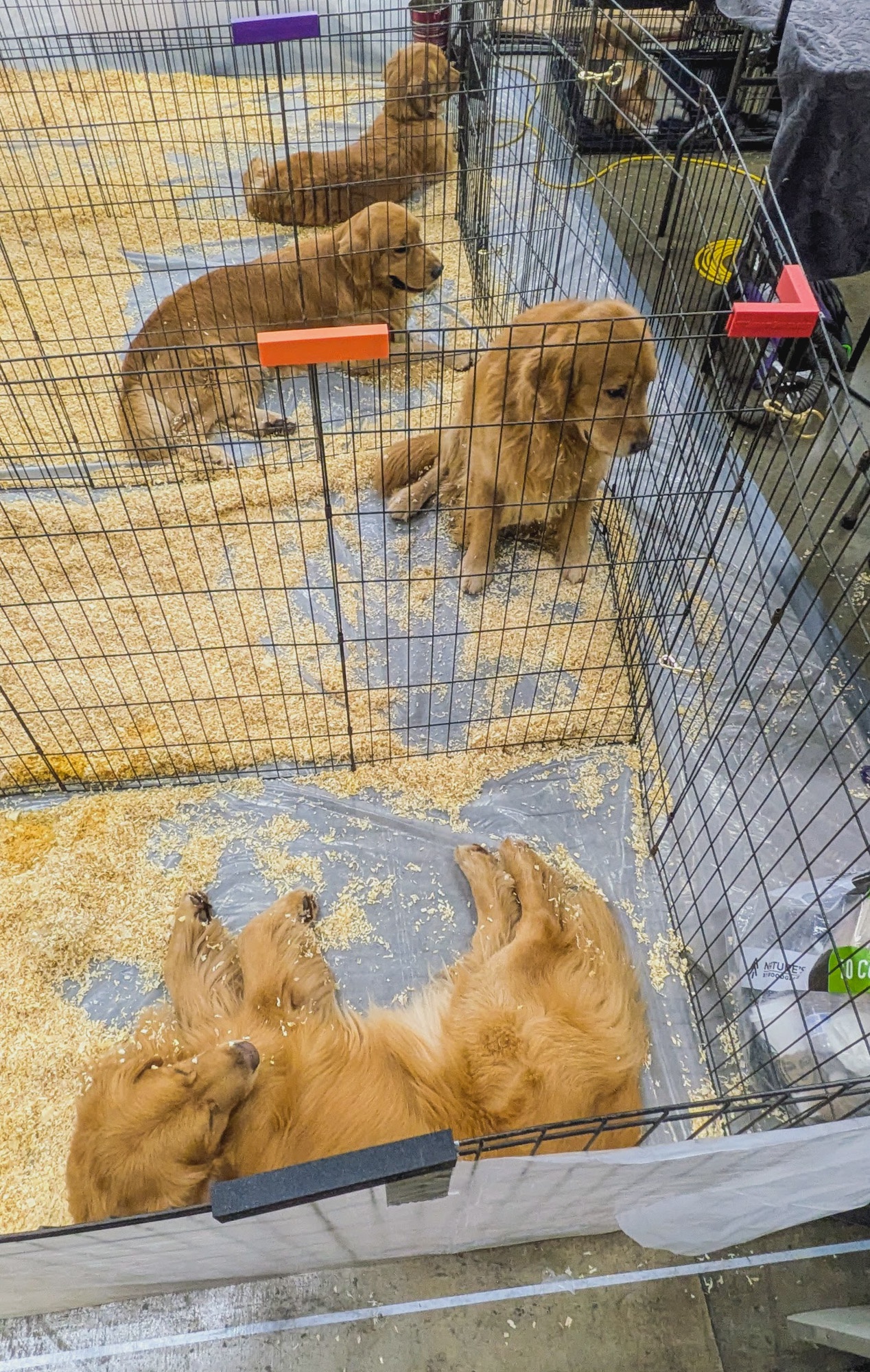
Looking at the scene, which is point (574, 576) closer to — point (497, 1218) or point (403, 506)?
point (403, 506)

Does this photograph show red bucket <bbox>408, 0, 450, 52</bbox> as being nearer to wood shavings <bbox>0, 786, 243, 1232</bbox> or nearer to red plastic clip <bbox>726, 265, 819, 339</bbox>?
red plastic clip <bbox>726, 265, 819, 339</bbox>

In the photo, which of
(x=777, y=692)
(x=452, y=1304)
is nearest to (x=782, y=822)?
(x=777, y=692)

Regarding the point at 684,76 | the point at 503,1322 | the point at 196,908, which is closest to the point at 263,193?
the point at 684,76

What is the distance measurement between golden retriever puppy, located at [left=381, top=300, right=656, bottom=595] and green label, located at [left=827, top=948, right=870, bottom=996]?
139 centimetres

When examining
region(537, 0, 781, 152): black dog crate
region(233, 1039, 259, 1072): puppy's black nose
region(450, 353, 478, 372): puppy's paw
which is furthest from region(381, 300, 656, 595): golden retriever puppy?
region(537, 0, 781, 152): black dog crate

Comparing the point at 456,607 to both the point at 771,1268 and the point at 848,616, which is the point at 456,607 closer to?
the point at 848,616

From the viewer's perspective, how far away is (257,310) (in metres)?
4.11

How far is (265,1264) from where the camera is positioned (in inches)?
69.9

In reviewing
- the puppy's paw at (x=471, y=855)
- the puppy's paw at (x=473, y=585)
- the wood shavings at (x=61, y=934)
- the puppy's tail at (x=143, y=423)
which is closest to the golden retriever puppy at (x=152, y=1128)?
the wood shavings at (x=61, y=934)

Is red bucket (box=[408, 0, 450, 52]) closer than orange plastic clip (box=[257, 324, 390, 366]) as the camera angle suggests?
No

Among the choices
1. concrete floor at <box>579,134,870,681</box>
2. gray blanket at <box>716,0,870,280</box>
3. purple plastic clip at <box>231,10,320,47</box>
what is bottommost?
concrete floor at <box>579,134,870,681</box>

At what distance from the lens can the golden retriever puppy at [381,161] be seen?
5.27 metres

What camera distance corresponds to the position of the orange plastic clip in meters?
1.59

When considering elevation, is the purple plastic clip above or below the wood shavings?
above
